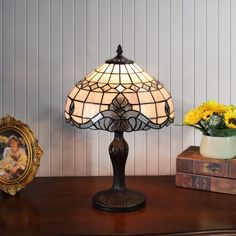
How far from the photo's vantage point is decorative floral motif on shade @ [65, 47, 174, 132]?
4.63ft

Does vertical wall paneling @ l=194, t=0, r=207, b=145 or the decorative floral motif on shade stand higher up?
vertical wall paneling @ l=194, t=0, r=207, b=145

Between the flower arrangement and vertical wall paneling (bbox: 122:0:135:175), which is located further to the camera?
vertical wall paneling (bbox: 122:0:135:175)

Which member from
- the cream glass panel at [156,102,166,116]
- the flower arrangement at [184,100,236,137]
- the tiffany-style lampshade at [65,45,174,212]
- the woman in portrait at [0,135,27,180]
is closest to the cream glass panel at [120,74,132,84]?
the tiffany-style lampshade at [65,45,174,212]

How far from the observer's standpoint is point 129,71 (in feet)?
4.91

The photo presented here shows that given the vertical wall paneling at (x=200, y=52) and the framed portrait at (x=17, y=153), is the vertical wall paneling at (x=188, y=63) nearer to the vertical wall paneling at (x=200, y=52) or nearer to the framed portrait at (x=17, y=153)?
the vertical wall paneling at (x=200, y=52)

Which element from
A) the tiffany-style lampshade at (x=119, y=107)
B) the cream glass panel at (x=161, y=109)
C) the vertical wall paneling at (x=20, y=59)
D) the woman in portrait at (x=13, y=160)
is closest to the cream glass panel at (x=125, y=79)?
the tiffany-style lampshade at (x=119, y=107)

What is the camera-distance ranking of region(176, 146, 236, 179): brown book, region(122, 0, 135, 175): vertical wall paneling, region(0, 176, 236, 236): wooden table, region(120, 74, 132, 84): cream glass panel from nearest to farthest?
region(0, 176, 236, 236): wooden table → region(120, 74, 132, 84): cream glass panel → region(176, 146, 236, 179): brown book → region(122, 0, 135, 175): vertical wall paneling

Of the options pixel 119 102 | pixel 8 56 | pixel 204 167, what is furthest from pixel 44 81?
pixel 204 167

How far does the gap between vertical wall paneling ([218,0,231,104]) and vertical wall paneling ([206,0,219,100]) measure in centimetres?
1

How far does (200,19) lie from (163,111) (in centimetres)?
54

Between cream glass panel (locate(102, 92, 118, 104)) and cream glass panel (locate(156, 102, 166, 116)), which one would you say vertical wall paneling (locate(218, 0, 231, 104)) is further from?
cream glass panel (locate(102, 92, 118, 104))

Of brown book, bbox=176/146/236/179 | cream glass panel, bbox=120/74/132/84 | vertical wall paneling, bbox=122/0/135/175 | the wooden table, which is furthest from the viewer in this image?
vertical wall paneling, bbox=122/0/135/175

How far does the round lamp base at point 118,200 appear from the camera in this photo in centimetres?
150

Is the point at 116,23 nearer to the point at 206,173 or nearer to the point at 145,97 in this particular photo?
the point at 145,97
